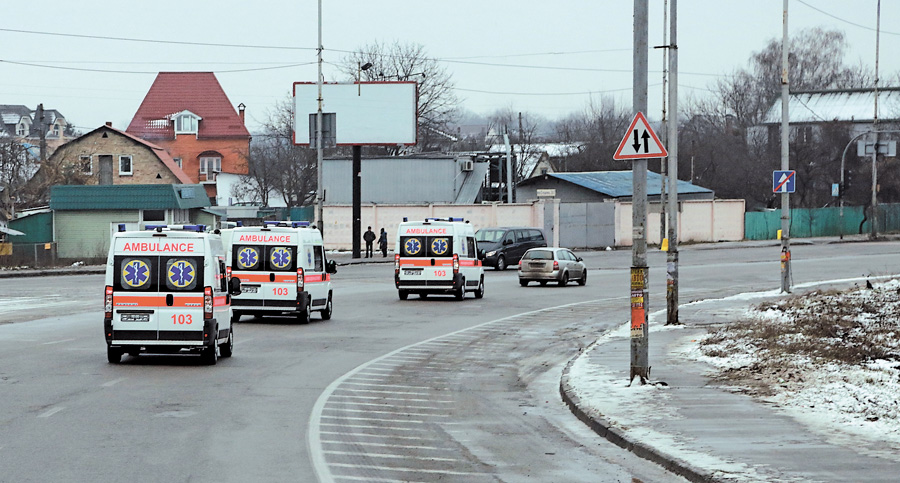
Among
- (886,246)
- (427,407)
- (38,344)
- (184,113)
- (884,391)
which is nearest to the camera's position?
(884,391)

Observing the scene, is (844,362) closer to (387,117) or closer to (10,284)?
(10,284)

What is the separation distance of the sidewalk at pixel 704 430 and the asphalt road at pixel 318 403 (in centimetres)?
31

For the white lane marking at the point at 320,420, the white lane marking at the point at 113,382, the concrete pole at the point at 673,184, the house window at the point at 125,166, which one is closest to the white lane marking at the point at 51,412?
the white lane marking at the point at 113,382

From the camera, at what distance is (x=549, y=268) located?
3684 cm

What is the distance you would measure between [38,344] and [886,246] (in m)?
51.6

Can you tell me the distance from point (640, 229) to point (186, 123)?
9247 cm

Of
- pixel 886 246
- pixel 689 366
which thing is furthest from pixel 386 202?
pixel 689 366

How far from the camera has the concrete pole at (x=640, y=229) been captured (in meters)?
13.0

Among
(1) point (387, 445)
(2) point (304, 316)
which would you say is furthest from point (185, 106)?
(1) point (387, 445)

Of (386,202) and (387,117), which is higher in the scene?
A: (387,117)

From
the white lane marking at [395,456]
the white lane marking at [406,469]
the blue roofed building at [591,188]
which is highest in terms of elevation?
the blue roofed building at [591,188]

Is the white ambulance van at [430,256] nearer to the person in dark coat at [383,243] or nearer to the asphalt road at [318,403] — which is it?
the asphalt road at [318,403]

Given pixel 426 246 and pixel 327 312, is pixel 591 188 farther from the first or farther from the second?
pixel 327 312

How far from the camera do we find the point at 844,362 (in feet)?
45.2
